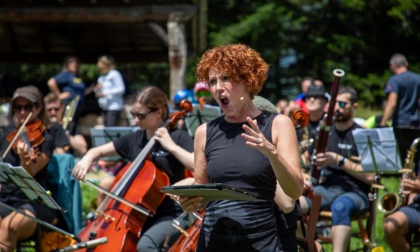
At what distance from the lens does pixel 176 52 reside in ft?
23.7

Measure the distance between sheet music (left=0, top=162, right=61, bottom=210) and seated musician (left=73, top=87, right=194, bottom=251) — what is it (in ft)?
1.28

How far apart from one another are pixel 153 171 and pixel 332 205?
163 centimetres

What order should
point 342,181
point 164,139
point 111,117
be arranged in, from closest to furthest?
point 164,139 < point 342,181 < point 111,117

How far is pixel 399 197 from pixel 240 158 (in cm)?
220

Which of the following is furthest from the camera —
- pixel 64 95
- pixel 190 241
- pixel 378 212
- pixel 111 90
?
pixel 111 90

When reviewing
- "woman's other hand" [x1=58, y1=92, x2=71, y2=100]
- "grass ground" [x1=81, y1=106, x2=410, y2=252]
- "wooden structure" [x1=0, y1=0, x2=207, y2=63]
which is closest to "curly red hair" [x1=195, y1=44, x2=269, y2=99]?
"grass ground" [x1=81, y1=106, x2=410, y2=252]

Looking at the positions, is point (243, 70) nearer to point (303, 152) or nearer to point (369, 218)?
point (369, 218)

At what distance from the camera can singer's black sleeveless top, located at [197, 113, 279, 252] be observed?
182 cm

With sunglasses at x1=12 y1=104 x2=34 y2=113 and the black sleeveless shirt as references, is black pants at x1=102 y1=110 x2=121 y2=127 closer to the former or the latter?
sunglasses at x1=12 y1=104 x2=34 y2=113

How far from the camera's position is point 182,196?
1806mm

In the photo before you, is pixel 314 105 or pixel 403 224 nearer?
pixel 403 224

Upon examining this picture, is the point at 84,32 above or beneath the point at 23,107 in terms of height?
above

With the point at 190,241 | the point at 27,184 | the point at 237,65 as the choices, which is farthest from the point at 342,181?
the point at 27,184

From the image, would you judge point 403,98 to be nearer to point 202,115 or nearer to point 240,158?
point 202,115
